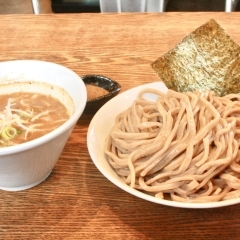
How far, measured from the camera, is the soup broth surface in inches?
39.4

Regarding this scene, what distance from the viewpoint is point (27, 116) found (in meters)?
1.08

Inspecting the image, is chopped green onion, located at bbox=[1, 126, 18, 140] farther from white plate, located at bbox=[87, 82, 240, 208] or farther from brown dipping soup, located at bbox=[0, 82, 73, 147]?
white plate, located at bbox=[87, 82, 240, 208]

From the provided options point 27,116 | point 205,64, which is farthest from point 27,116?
point 205,64

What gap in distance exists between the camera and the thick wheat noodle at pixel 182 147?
95cm

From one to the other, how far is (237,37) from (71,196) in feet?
3.85

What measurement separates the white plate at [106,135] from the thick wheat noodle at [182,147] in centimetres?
3

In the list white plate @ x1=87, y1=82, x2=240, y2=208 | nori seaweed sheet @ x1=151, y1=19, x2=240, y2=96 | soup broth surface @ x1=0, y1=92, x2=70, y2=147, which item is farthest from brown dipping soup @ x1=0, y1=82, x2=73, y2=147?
nori seaweed sheet @ x1=151, y1=19, x2=240, y2=96

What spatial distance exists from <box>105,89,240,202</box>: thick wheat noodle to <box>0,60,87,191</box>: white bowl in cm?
17

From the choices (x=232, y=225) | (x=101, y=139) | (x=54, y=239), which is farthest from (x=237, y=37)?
(x=54, y=239)

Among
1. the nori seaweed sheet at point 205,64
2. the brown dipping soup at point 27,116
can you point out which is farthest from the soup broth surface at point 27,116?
the nori seaweed sheet at point 205,64

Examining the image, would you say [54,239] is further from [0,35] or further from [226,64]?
[0,35]

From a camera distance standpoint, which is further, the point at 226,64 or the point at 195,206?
the point at 226,64

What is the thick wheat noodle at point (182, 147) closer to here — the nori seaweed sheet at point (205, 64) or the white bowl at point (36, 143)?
the nori seaweed sheet at point (205, 64)

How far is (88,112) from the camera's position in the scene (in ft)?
4.35
